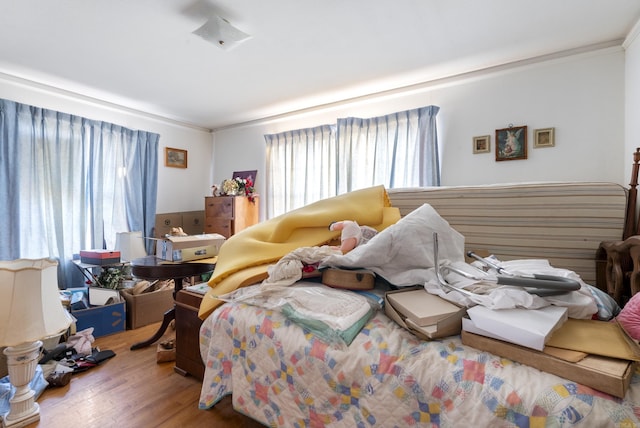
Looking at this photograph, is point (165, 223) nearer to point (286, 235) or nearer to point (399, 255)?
point (286, 235)

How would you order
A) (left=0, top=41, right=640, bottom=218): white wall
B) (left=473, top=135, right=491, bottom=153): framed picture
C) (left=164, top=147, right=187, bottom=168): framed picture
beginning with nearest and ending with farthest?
(left=0, top=41, right=640, bottom=218): white wall
(left=473, top=135, right=491, bottom=153): framed picture
(left=164, top=147, right=187, bottom=168): framed picture

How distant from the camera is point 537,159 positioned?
231cm

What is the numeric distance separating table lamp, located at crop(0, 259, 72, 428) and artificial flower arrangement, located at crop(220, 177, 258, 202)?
2.49 m

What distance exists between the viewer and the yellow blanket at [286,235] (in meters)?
1.16

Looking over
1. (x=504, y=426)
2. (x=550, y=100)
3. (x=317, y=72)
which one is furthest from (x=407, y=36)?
(x=504, y=426)

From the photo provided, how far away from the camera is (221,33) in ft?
6.08

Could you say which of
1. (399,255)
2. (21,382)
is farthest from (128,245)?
(399,255)

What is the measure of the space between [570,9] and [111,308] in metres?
3.62

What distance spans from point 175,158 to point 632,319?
4371 mm

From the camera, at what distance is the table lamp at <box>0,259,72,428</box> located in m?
1.07

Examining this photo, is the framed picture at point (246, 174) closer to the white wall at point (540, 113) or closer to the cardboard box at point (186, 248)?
the white wall at point (540, 113)

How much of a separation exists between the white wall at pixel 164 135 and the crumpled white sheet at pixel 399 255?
343 centimetres

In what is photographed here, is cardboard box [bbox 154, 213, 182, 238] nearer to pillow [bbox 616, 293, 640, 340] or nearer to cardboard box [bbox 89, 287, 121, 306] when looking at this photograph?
cardboard box [bbox 89, 287, 121, 306]

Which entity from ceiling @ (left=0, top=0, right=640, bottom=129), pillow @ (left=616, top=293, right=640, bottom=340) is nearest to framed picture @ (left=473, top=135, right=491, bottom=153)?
ceiling @ (left=0, top=0, right=640, bottom=129)
